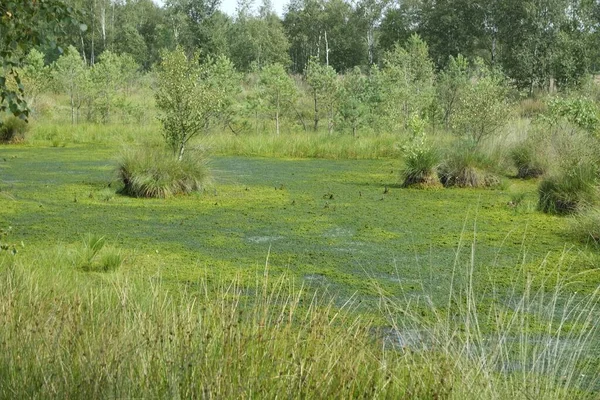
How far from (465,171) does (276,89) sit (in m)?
10.4

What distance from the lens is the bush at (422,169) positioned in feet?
35.5

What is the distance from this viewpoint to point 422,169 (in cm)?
1090

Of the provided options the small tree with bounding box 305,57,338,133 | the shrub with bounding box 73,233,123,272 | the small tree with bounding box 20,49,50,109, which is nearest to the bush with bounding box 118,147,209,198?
the shrub with bounding box 73,233,123,272

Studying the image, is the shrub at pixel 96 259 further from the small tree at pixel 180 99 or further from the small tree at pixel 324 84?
the small tree at pixel 324 84

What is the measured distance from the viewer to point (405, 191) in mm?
10461

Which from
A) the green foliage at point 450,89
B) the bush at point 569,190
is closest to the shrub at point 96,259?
the bush at point 569,190

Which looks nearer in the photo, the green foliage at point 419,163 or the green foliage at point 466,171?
the green foliage at point 419,163

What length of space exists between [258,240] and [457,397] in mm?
4563

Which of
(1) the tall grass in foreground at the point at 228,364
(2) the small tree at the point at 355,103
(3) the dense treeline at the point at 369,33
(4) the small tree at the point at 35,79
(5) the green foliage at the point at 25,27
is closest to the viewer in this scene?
(1) the tall grass in foreground at the point at 228,364

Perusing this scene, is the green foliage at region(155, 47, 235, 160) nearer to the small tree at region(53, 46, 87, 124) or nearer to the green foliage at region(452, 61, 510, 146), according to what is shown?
the green foliage at region(452, 61, 510, 146)

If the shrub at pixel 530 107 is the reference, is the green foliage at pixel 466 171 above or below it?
below

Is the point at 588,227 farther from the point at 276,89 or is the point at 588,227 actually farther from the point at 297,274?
the point at 276,89

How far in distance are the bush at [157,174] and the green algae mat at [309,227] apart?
0.70 ft

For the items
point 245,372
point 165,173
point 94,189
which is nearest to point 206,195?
point 165,173
